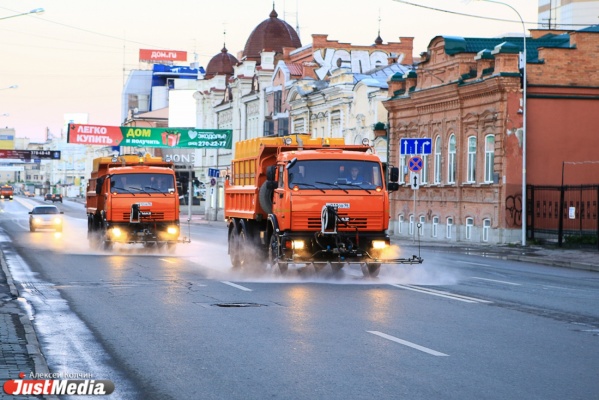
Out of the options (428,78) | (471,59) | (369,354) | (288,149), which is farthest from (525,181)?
(369,354)

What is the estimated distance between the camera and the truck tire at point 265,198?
22.7 metres

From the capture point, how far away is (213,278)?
22297mm

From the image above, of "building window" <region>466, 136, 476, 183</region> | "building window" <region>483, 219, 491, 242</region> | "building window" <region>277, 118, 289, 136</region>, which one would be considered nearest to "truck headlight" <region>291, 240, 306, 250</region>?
"building window" <region>483, 219, 491, 242</region>

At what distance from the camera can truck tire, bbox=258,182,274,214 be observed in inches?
893

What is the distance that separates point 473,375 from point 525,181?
1260 inches

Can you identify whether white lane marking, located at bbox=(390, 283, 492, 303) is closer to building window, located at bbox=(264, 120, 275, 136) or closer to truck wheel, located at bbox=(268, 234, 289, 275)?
truck wheel, located at bbox=(268, 234, 289, 275)

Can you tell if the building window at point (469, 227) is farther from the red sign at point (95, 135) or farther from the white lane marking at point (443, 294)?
the red sign at point (95, 135)

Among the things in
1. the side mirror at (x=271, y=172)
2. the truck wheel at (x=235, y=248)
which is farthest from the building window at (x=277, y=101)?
the side mirror at (x=271, y=172)

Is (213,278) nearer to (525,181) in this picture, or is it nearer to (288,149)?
(288,149)

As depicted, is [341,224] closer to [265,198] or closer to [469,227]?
[265,198]

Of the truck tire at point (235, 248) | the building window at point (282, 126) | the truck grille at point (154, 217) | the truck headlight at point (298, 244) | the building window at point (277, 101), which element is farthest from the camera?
the building window at point (277, 101)

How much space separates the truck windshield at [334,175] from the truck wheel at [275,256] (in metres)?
1.28

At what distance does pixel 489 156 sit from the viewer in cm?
4444

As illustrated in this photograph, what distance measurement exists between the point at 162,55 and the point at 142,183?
132820 millimetres
